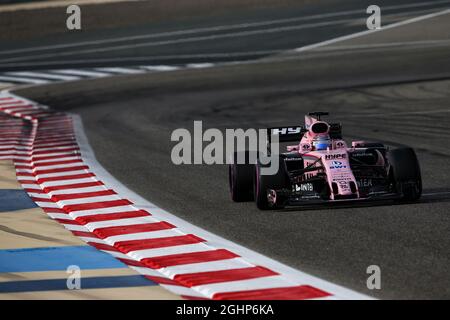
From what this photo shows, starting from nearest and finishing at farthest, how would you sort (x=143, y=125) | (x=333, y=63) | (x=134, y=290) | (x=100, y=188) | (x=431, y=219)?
(x=134, y=290) → (x=431, y=219) → (x=100, y=188) → (x=143, y=125) → (x=333, y=63)

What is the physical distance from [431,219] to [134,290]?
4.04 meters

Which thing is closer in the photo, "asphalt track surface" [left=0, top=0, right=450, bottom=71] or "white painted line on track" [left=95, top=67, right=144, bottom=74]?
"white painted line on track" [left=95, top=67, right=144, bottom=74]

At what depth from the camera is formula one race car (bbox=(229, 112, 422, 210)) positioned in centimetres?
1266

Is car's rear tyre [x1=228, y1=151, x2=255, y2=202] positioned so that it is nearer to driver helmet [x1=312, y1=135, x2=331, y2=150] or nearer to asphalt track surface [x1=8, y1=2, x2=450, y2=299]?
asphalt track surface [x1=8, y1=2, x2=450, y2=299]

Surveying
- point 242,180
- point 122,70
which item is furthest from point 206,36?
point 242,180

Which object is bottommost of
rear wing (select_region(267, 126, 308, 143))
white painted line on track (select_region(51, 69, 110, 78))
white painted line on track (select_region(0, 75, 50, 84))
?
rear wing (select_region(267, 126, 308, 143))

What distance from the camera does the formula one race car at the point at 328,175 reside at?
12.7 meters

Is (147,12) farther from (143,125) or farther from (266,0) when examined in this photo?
(143,125)

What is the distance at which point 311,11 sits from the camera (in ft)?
147

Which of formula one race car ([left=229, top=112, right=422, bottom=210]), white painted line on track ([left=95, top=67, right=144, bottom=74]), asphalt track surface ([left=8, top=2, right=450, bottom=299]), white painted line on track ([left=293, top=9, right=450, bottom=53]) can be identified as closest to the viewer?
asphalt track surface ([left=8, top=2, right=450, bottom=299])

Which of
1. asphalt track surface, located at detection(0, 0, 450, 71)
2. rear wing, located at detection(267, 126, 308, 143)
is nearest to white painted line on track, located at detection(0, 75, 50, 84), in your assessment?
asphalt track surface, located at detection(0, 0, 450, 71)

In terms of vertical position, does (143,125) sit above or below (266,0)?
below
